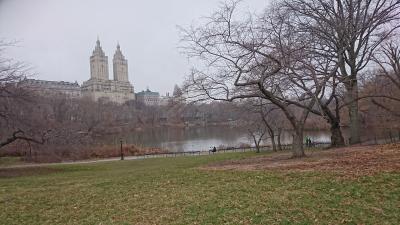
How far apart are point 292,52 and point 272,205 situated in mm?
8986

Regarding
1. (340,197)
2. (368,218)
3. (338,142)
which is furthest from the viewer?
(338,142)

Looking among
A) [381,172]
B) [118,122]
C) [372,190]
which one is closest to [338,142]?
[381,172]

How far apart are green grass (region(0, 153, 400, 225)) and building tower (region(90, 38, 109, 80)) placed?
18664cm

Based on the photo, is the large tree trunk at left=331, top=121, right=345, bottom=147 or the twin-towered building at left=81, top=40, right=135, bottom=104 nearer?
the large tree trunk at left=331, top=121, right=345, bottom=147

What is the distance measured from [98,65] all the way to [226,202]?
193 meters

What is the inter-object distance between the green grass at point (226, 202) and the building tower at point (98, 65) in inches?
7348

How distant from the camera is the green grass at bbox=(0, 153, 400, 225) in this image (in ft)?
21.3

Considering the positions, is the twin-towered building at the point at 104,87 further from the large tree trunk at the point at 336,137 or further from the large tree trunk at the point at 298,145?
the large tree trunk at the point at 298,145

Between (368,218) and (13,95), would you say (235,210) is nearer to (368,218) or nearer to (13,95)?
(368,218)

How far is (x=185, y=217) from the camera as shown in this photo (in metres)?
6.80

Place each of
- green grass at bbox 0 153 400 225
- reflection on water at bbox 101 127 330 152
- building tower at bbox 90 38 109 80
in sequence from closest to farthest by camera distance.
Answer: green grass at bbox 0 153 400 225 → reflection on water at bbox 101 127 330 152 → building tower at bbox 90 38 109 80

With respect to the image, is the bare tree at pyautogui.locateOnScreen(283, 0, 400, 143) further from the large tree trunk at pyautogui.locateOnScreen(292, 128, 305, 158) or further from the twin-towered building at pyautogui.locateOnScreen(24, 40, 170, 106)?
the twin-towered building at pyautogui.locateOnScreen(24, 40, 170, 106)

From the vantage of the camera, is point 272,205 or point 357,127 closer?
point 272,205

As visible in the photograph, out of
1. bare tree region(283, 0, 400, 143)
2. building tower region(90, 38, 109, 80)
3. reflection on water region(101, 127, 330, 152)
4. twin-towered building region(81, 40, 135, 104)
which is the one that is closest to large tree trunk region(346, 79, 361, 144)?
bare tree region(283, 0, 400, 143)
